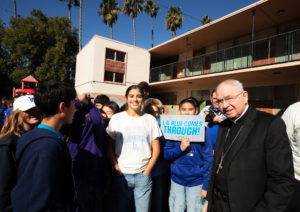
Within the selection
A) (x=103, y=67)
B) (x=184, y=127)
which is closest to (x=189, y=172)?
(x=184, y=127)

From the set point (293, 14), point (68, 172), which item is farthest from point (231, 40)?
point (68, 172)

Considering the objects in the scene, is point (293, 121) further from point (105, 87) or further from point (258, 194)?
point (105, 87)

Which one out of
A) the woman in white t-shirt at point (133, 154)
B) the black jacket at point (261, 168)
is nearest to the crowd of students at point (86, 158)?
the woman in white t-shirt at point (133, 154)

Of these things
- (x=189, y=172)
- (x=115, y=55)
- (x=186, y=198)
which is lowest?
(x=186, y=198)

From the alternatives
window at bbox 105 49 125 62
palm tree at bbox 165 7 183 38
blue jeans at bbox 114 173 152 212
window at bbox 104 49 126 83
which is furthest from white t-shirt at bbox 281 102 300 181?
palm tree at bbox 165 7 183 38

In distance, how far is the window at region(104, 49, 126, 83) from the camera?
62.3ft

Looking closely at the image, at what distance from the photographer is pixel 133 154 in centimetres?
238

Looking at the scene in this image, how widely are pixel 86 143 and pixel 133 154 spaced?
2.14ft

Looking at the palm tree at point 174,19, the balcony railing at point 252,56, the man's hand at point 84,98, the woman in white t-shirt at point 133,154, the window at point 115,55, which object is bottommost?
the woman in white t-shirt at point 133,154

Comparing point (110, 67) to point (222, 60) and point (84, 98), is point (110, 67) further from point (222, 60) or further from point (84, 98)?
point (84, 98)

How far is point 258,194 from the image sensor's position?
1.57 m

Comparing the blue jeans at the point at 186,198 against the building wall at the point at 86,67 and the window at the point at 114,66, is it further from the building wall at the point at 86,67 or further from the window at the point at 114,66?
the window at the point at 114,66

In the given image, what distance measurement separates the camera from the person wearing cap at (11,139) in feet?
4.39

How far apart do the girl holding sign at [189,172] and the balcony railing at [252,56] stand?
890 cm
